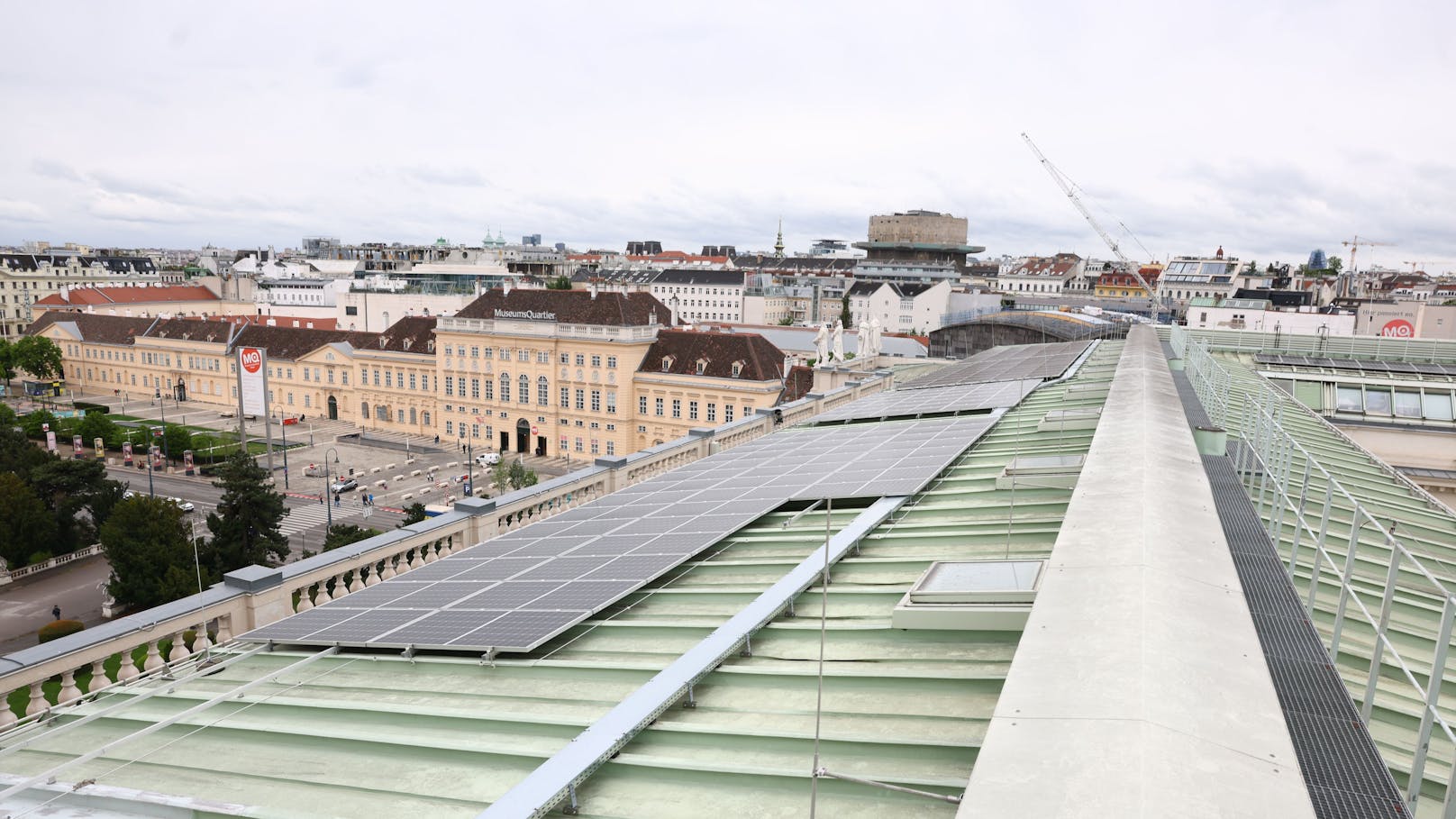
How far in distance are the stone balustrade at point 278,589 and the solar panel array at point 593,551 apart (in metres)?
0.89

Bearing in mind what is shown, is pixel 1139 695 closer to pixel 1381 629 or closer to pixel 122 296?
pixel 1381 629

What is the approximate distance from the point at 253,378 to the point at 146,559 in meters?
27.3

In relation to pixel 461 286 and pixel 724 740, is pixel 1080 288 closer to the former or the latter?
pixel 461 286

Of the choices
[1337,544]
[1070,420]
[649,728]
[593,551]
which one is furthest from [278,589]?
[1337,544]

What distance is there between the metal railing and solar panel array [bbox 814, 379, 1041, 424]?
4444 mm

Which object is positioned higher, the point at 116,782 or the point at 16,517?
the point at 116,782

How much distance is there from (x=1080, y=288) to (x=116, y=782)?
192136 mm

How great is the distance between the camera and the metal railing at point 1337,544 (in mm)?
4738

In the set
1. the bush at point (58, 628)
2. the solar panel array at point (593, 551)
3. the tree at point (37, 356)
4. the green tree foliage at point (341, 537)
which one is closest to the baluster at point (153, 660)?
the solar panel array at point (593, 551)

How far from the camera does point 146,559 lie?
38281 mm

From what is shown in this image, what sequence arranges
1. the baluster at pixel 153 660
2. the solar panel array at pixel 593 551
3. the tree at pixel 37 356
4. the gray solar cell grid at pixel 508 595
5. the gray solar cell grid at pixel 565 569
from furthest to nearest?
the tree at pixel 37 356
the gray solar cell grid at pixel 565 569
the baluster at pixel 153 660
the gray solar cell grid at pixel 508 595
the solar panel array at pixel 593 551

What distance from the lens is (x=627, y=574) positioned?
10195mm

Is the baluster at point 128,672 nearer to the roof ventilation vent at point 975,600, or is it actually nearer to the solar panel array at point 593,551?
the solar panel array at point 593,551

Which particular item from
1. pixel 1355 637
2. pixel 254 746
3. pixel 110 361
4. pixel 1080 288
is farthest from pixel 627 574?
pixel 1080 288
